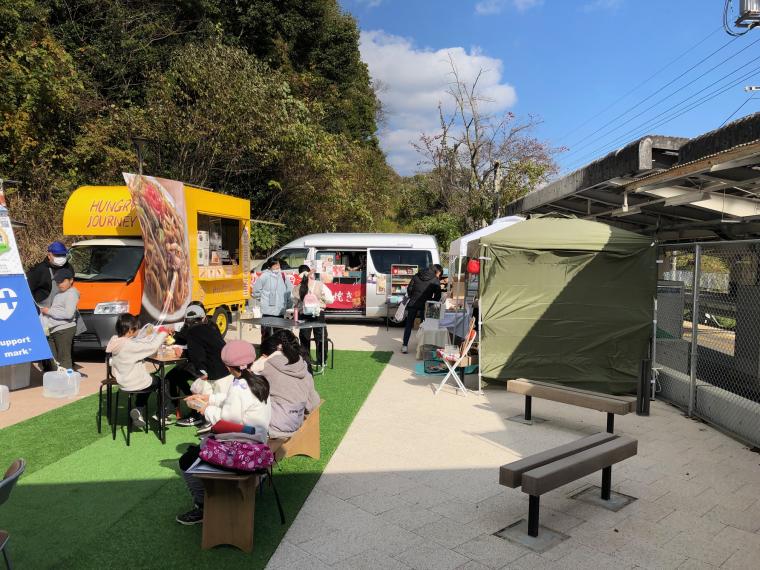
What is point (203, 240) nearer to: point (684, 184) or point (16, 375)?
point (16, 375)

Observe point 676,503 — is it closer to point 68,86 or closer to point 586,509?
point 586,509

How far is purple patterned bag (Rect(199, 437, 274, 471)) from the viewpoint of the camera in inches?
129

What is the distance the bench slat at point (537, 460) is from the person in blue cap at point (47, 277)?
727 cm

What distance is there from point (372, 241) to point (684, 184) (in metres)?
8.13

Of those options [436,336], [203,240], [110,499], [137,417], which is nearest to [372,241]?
[203,240]

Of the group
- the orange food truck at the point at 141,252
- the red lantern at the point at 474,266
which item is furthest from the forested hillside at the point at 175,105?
the red lantern at the point at 474,266

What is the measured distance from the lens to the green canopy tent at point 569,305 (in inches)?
296

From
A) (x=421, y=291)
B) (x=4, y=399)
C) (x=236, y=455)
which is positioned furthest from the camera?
(x=421, y=291)

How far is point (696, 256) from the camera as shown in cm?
640

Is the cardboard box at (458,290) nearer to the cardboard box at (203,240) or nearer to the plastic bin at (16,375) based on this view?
the cardboard box at (203,240)

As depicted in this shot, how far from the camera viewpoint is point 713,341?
8.93m

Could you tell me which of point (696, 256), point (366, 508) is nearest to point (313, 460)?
point (366, 508)

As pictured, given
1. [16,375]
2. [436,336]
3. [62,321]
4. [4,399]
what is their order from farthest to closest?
[436,336] → [62,321] → [16,375] → [4,399]

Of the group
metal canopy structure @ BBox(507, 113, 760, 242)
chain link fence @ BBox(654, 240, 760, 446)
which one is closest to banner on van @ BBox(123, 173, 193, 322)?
metal canopy structure @ BBox(507, 113, 760, 242)
